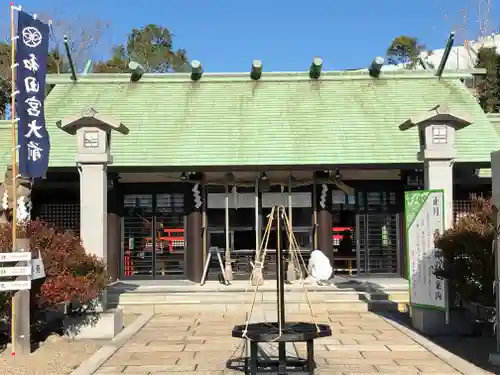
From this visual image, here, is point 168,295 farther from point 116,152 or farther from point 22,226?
point 22,226

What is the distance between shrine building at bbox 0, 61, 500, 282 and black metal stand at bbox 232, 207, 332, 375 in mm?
7860

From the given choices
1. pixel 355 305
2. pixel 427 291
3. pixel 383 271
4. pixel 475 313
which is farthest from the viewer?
pixel 383 271

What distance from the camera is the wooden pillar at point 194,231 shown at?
1555 cm

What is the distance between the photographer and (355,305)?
1266cm

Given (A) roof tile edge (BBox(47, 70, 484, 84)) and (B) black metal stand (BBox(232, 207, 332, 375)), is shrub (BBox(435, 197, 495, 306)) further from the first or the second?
(A) roof tile edge (BBox(47, 70, 484, 84))

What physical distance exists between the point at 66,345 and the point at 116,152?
6.76m

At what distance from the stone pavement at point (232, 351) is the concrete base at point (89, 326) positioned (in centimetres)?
43

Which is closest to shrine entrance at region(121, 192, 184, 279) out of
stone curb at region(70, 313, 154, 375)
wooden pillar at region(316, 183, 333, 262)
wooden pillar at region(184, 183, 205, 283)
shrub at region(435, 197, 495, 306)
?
wooden pillar at region(184, 183, 205, 283)

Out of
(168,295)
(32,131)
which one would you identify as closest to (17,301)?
(32,131)

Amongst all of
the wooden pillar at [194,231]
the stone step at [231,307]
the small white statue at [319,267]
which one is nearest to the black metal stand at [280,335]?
the stone step at [231,307]

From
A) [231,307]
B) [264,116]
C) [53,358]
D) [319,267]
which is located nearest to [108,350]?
[53,358]

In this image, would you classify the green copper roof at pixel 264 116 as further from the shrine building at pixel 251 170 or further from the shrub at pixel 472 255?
the shrub at pixel 472 255

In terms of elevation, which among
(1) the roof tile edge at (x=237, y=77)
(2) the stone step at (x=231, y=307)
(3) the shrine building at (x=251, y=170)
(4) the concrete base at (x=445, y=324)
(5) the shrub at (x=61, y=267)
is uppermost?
(1) the roof tile edge at (x=237, y=77)

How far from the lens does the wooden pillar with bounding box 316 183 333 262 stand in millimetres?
15648
